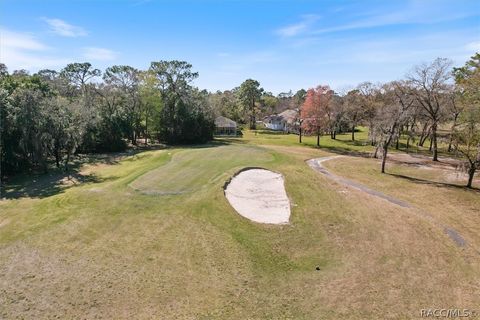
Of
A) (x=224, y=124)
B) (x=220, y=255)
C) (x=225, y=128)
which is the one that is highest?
(x=224, y=124)

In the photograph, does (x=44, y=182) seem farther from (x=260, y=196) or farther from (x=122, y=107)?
(x=122, y=107)

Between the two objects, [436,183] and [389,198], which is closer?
[389,198]

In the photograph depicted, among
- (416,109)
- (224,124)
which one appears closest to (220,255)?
(416,109)

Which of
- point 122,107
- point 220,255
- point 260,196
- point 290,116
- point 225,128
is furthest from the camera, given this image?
point 290,116

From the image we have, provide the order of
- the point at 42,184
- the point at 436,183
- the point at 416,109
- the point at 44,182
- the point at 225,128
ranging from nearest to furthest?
1. the point at 42,184
2. the point at 44,182
3. the point at 436,183
4. the point at 416,109
5. the point at 225,128

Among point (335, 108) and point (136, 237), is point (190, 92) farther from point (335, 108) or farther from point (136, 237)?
point (136, 237)

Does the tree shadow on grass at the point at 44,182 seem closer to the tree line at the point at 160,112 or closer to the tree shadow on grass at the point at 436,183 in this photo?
the tree line at the point at 160,112

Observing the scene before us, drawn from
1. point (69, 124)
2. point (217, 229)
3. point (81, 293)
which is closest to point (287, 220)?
point (217, 229)

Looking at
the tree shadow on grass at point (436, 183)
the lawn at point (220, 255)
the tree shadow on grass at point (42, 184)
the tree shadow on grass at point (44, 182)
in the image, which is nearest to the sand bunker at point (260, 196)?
the lawn at point (220, 255)
